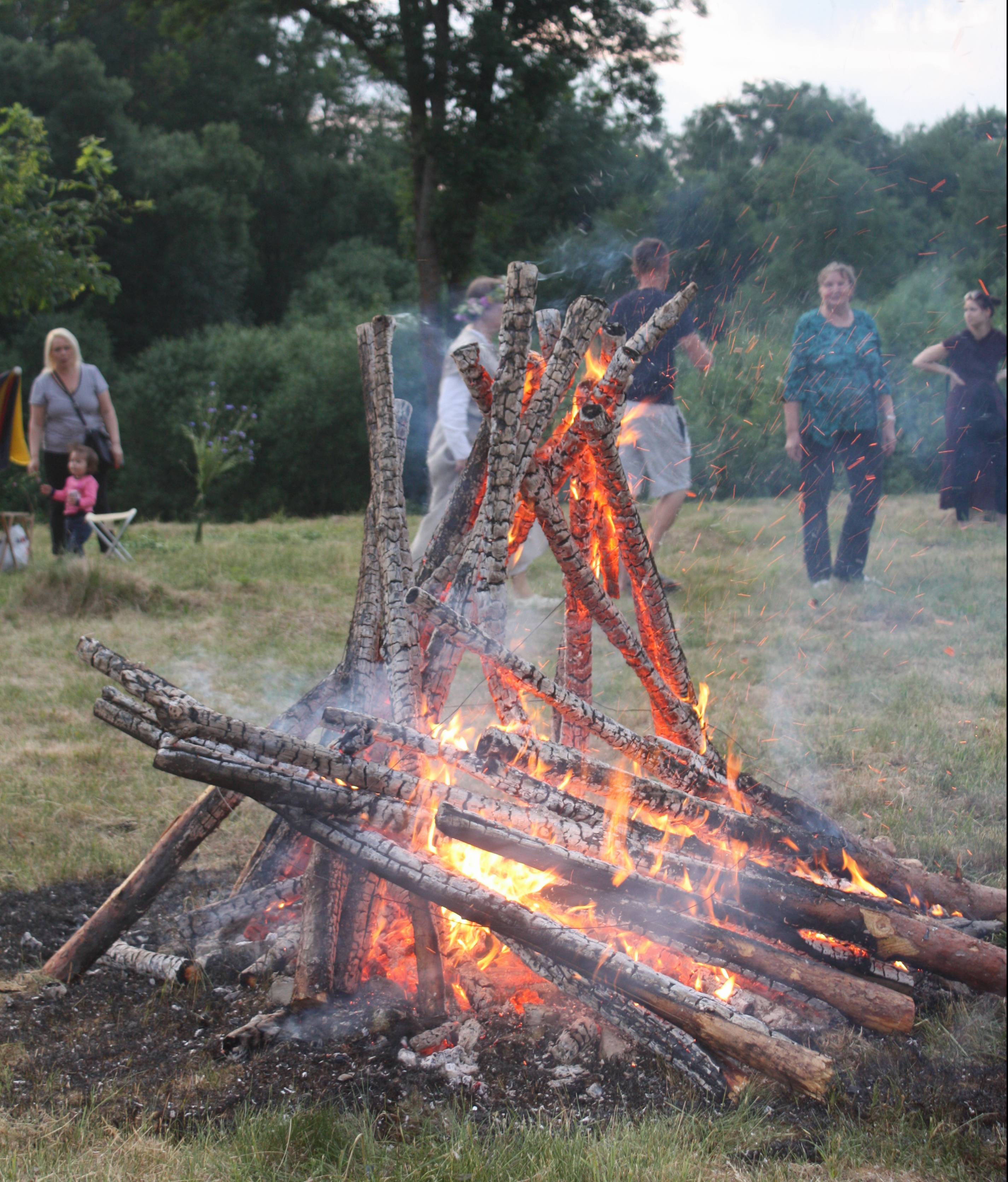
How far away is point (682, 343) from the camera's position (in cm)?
535

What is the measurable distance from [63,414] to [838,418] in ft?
20.2

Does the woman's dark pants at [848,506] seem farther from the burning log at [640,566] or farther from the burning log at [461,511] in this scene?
the burning log at [461,511]

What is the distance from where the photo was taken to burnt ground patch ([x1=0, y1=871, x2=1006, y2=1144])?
2432 mm

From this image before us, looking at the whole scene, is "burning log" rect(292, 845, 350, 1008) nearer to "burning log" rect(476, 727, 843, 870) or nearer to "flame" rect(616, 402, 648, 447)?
"burning log" rect(476, 727, 843, 870)

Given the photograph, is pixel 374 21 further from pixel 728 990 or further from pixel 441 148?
pixel 728 990

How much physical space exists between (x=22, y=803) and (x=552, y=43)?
48.4 ft

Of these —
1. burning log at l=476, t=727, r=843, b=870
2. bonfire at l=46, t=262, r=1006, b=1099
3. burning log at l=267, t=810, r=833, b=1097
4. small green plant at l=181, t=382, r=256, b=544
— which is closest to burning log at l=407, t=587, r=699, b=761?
bonfire at l=46, t=262, r=1006, b=1099

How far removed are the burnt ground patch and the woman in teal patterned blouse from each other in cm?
482

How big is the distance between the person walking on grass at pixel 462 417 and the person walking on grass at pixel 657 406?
29.9 inches

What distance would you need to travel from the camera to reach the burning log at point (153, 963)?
117 inches

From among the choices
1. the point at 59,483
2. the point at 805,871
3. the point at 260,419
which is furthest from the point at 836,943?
the point at 260,419

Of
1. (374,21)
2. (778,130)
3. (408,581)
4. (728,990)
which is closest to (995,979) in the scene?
(728,990)

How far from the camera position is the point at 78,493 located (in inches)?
335

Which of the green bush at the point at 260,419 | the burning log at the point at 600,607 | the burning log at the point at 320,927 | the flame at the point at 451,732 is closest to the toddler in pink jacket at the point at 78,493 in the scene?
the flame at the point at 451,732
